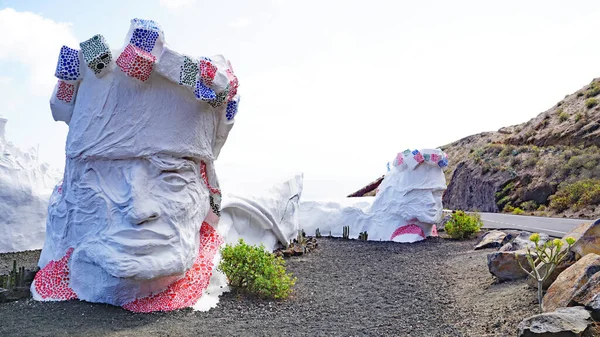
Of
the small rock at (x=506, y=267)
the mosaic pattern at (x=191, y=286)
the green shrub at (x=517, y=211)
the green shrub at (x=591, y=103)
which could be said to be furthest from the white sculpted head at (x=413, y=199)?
the green shrub at (x=591, y=103)

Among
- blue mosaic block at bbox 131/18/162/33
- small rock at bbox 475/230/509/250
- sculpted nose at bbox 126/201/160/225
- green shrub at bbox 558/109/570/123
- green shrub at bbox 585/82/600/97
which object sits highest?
green shrub at bbox 585/82/600/97

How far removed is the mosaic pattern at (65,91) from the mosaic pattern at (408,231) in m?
9.35

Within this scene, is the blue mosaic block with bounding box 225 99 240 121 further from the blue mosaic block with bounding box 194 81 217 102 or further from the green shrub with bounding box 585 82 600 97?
the green shrub with bounding box 585 82 600 97

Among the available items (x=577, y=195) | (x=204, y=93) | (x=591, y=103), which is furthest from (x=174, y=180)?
(x=591, y=103)

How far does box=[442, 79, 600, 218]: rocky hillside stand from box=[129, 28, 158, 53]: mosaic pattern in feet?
61.2

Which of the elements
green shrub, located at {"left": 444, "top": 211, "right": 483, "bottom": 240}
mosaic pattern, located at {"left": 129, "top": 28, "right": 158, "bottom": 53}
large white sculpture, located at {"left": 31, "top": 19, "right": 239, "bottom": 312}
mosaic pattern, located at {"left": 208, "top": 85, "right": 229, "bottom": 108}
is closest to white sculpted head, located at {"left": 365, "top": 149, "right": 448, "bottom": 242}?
green shrub, located at {"left": 444, "top": 211, "right": 483, "bottom": 240}

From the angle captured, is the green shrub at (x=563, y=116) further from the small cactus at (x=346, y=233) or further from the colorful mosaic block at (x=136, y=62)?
the colorful mosaic block at (x=136, y=62)

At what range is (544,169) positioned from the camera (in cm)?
2614

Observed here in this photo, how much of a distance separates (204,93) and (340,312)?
3.19 metres

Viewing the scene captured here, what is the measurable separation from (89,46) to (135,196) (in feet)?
6.16

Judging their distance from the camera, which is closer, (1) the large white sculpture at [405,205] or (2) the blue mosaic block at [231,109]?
(2) the blue mosaic block at [231,109]

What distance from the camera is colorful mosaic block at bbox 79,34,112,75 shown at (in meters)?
5.73

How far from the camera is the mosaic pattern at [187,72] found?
579cm

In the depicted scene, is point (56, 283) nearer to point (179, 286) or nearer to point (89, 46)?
point (179, 286)
